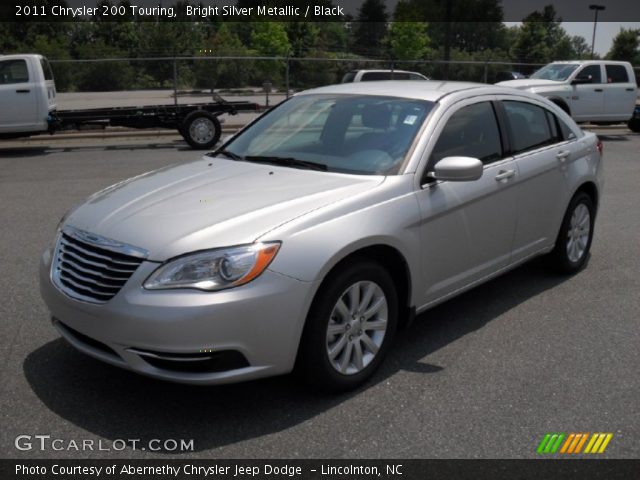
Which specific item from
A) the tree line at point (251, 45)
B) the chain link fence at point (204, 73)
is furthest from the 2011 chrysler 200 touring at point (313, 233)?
the chain link fence at point (204, 73)

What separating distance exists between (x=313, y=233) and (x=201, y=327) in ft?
2.41

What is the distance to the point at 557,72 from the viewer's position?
18750 millimetres

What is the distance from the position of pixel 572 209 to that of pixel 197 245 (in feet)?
11.5

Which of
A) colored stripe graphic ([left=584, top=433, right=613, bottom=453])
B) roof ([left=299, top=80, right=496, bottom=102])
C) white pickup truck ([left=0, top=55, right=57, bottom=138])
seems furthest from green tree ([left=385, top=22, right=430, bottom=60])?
colored stripe graphic ([left=584, top=433, right=613, bottom=453])

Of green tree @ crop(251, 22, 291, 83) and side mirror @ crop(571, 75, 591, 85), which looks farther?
green tree @ crop(251, 22, 291, 83)

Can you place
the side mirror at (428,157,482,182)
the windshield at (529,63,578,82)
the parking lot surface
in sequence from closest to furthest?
the parking lot surface, the side mirror at (428,157,482,182), the windshield at (529,63,578,82)

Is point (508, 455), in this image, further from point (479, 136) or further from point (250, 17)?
point (250, 17)

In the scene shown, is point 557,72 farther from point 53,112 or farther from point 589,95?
point 53,112

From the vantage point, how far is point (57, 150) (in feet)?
51.8

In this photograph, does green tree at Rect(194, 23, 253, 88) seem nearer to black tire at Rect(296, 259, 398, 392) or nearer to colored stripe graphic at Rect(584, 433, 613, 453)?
black tire at Rect(296, 259, 398, 392)

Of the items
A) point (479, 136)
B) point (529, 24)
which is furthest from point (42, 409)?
point (529, 24)

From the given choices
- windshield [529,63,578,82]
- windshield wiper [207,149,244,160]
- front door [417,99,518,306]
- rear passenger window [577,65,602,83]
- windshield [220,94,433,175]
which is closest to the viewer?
front door [417,99,518,306]

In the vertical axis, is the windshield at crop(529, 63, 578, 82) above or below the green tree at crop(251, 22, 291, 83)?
below

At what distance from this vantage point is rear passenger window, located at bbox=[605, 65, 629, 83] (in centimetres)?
1861
